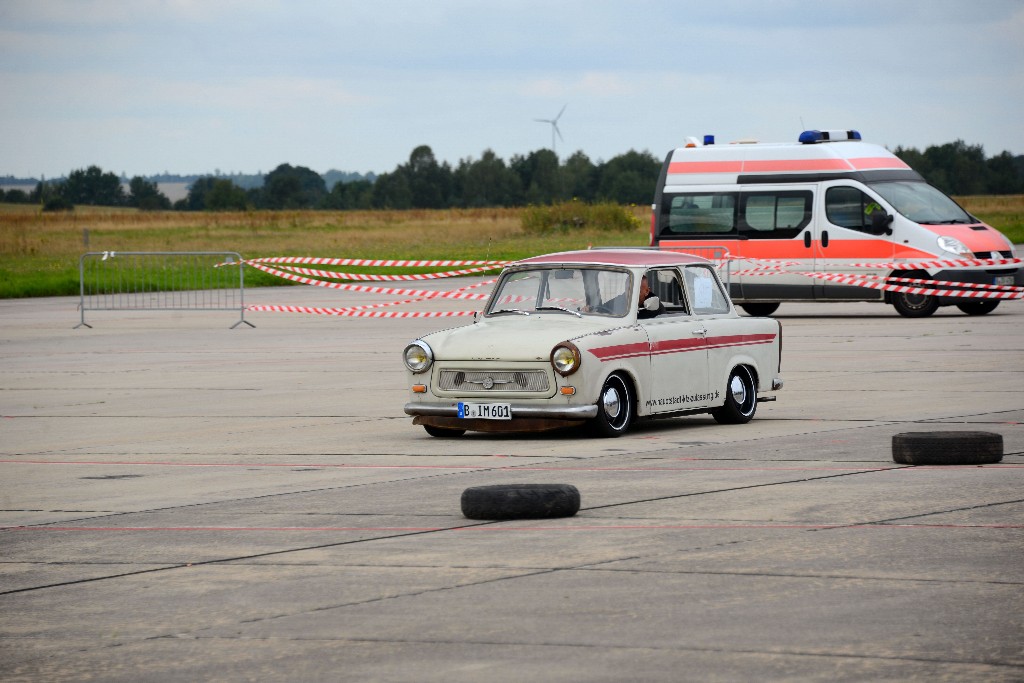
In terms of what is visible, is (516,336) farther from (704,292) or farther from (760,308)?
(760,308)

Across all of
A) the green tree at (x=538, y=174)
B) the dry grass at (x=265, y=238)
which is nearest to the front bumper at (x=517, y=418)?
the dry grass at (x=265, y=238)

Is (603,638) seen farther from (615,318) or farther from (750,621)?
(615,318)

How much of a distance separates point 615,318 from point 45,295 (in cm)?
2823

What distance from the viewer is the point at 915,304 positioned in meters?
28.8

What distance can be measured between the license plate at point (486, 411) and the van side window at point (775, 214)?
56.1 ft

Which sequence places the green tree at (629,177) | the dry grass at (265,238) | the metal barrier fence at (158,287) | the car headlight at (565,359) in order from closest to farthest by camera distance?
the car headlight at (565,359)
the metal barrier fence at (158,287)
the dry grass at (265,238)
the green tree at (629,177)

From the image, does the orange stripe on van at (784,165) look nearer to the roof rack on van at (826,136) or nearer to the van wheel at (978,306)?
the roof rack on van at (826,136)

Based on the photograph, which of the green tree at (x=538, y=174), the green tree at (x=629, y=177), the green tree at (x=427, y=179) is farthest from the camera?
the green tree at (x=427, y=179)

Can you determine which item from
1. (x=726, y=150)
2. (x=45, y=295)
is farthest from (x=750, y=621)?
(x=45, y=295)

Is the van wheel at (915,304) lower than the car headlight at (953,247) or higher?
lower

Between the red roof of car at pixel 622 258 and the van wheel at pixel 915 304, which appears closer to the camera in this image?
the red roof of car at pixel 622 258

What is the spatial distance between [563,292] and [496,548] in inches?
235

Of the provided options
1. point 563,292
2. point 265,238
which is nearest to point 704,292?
point 563,292

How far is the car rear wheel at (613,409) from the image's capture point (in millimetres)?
13281
